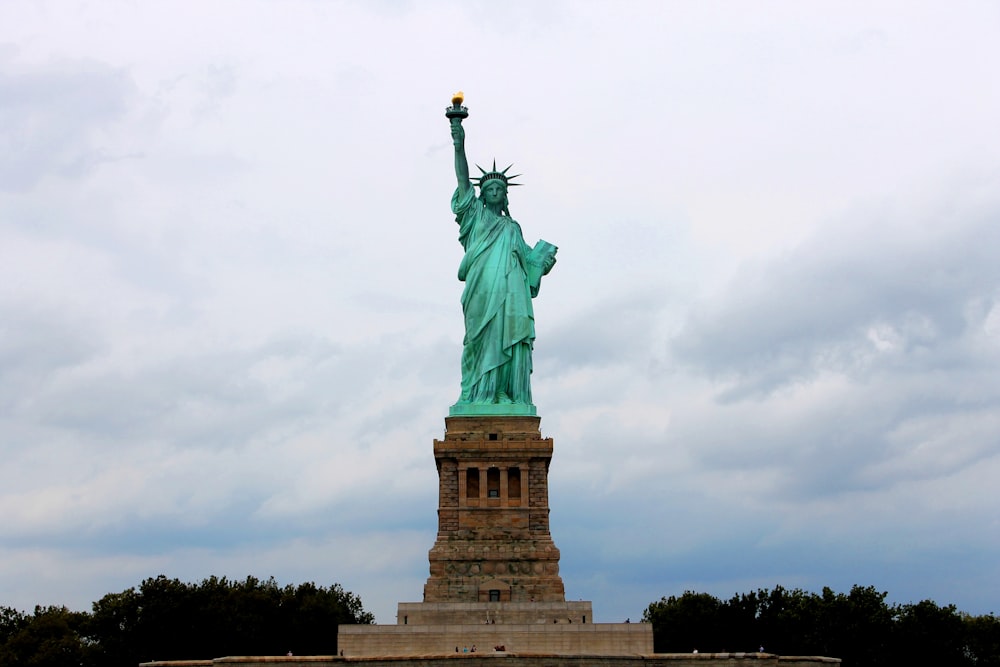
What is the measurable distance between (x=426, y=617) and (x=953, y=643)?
2265cm

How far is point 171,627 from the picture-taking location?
5103 cm

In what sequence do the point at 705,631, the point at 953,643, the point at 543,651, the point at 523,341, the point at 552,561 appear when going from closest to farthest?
the point at 543,651 → the point at 552,561 → the point at 523,341 → the point at 953,643 → the point at 705,631

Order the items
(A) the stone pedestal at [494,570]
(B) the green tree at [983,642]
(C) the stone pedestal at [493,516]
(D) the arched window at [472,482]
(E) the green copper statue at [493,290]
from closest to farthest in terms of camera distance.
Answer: (A) the stone pedestal at [494,570] → (C) the stone pedestal at [493,516] → (D) the arched window at [472,482] → (E) the green copper statue at [493,290] → (B) the green tree at [983,642]

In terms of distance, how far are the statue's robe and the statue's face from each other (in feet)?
1.18

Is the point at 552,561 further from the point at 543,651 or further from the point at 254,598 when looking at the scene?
the point at 254,598

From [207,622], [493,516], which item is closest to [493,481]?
[493,516]

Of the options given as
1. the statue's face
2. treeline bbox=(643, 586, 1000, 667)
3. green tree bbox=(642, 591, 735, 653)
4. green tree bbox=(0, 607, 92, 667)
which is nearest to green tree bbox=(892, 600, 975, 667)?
treeline bbox=(643, 586, 1000, 667)

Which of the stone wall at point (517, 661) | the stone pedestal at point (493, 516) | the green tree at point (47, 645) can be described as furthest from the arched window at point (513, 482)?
the green tree at point (47, 645)

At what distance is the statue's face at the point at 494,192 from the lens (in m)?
46.2

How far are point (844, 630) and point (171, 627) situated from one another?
25416 millimetres

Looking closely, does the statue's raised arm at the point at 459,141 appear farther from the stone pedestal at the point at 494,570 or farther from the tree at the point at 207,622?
the tree at the point at 207,622

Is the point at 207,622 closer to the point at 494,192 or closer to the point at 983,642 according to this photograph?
the point at 494,192

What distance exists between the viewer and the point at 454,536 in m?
41.7

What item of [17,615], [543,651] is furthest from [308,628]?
[543,651]
